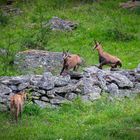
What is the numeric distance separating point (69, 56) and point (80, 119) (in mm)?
4704

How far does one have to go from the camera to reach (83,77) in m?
19.0

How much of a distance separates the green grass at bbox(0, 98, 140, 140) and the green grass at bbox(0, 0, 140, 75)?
609 centimetres

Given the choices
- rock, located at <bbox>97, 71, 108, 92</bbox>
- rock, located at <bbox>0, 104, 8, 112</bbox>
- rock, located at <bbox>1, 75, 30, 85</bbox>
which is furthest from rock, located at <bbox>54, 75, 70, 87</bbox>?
rock, located at <bbox>0, 104, 8, 112</bbox>

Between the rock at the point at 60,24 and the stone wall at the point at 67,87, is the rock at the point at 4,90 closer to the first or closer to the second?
the stone wall at the point at 67,87

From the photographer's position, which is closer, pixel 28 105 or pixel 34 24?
pixel 28 105

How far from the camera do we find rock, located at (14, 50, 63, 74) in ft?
74.8

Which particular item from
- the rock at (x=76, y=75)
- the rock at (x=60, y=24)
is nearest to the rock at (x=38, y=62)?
the rock at (x=76, y=75)

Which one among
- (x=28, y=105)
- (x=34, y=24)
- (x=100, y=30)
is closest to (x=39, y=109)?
(x=28, y=105)

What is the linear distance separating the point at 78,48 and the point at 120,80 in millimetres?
9433

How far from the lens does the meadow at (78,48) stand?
1465cm

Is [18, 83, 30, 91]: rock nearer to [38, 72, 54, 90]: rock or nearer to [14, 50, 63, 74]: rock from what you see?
[38, 72, 54, 90]: rock

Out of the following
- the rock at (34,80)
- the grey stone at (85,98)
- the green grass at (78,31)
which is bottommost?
the green grass at (78,31)

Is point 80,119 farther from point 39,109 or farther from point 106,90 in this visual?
point 106,90

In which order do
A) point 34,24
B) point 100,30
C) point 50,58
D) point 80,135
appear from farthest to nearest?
point 34,24, point 100,30, point 50,58, point 80,135
